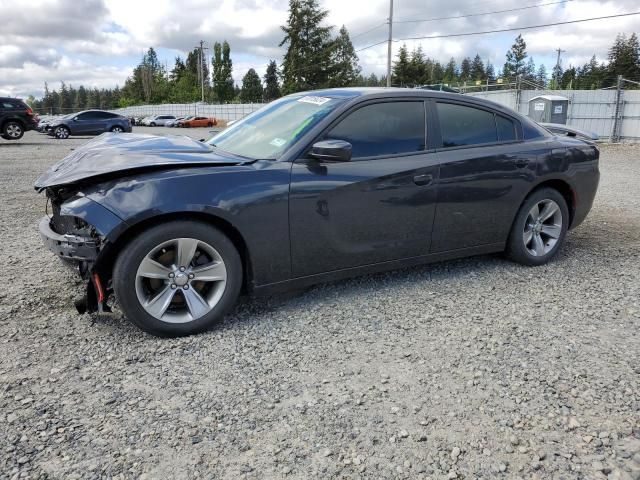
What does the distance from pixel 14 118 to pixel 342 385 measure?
20.2 metres

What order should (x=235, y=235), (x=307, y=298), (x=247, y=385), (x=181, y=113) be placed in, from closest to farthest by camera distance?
(x=247, y=385), (x=235, y=235), (x=307, y=298), (x=181, y=113)

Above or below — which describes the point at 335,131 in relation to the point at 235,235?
above

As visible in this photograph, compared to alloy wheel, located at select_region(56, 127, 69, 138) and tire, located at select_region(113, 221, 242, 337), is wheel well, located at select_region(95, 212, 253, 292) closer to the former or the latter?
tire, located at select_region(113, 221, 242, 337)

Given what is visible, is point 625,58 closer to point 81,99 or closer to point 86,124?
point 86,124

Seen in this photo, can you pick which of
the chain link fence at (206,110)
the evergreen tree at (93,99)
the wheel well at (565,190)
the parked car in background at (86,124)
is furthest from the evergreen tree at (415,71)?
the evergreen tree at (93,99)

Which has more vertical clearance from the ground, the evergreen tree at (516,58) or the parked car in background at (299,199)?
the evergreen tree at (516,58)

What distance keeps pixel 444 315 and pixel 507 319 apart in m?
0.42

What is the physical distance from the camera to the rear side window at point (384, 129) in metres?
3.68

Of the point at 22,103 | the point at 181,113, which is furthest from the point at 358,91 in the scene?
the point at 181,113

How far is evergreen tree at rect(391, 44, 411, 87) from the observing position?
60938 mm

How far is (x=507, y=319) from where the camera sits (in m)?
3.55

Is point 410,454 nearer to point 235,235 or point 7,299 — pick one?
point 235,235

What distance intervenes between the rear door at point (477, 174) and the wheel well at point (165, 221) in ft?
5.09

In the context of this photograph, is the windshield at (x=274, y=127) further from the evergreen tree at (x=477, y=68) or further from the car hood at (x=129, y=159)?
the evergreen tree at (x=477, y=68)
